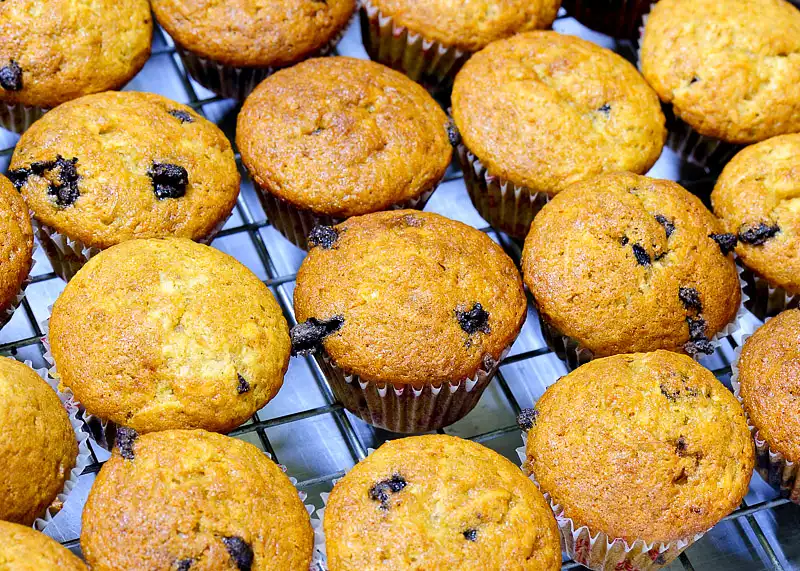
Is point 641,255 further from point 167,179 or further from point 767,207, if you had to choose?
point 167,179

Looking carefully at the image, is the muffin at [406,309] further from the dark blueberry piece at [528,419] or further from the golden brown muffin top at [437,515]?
the golden brown muffin top at [437,515]

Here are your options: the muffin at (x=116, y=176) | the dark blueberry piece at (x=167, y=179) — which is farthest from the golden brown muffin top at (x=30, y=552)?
the dark blueberry piece at (x=167, y=179)

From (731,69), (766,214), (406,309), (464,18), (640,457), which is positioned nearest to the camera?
(640,457)

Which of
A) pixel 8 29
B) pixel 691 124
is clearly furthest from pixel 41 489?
pixel 691 124

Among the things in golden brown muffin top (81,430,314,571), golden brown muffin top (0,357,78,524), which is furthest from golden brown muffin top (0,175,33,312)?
golden brown muffin top (81,430,314,571)

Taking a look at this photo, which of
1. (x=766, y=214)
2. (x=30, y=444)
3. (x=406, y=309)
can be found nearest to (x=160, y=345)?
(x=30, y=444)

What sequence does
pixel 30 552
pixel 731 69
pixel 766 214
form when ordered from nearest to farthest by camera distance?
pixel 30 552
pixel 766 214
pixel 731 69

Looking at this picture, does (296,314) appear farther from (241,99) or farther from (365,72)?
(241,99)

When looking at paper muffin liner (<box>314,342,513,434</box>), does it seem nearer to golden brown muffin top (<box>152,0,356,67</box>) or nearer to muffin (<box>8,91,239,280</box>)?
muffin (<box>8,91,239,280</box>)
